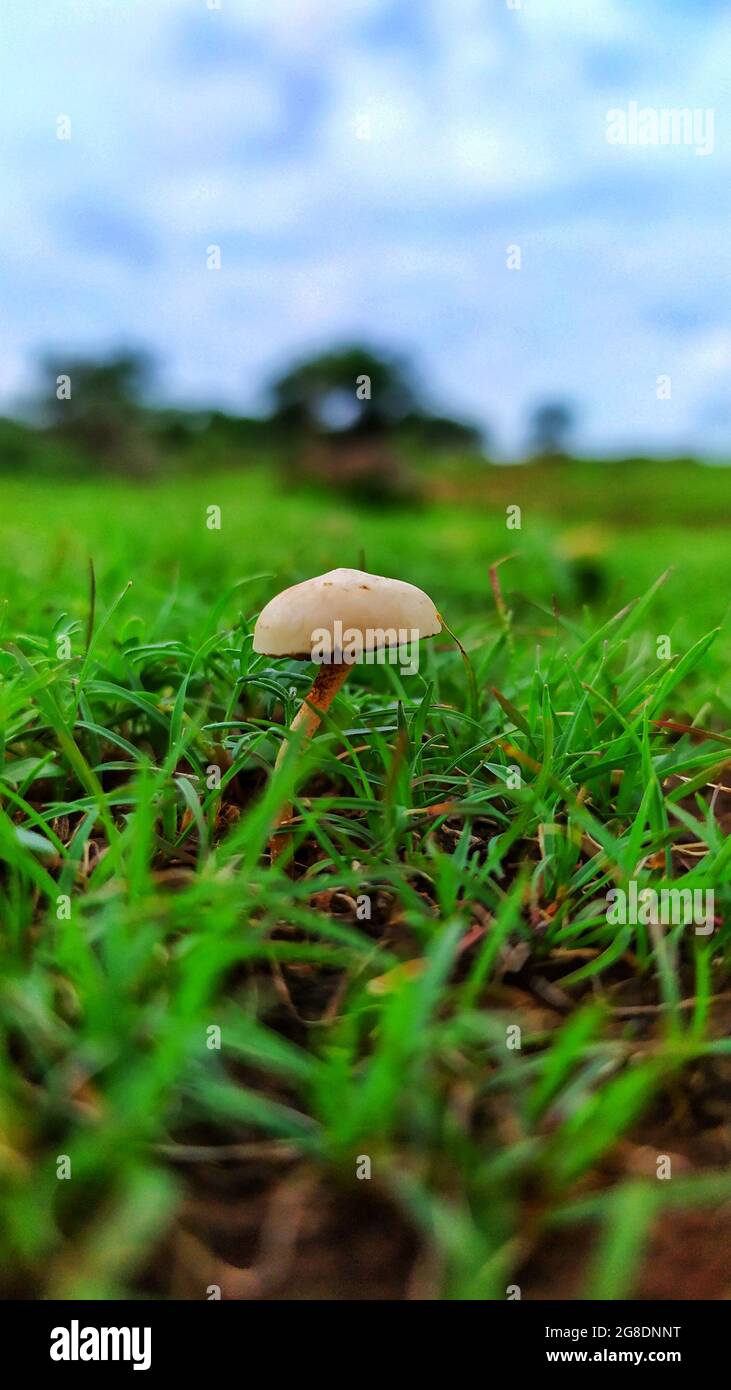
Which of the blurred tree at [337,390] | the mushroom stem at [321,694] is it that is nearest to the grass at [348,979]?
the mushroom stem at [321,694]

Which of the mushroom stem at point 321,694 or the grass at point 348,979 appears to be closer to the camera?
the grass at point 348,979

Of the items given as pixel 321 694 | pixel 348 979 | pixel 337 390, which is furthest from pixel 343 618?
pixel 337 390

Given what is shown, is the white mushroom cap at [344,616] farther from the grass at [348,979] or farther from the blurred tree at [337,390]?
the blurred tree at [337,390]

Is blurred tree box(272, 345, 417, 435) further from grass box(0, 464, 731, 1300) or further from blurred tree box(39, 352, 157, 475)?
grass box(0, 464, 731, 1300)

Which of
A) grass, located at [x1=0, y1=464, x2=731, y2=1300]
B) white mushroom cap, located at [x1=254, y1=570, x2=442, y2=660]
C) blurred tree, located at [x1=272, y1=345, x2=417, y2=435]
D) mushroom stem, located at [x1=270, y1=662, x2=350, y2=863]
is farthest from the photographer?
blurred tree, located at [x1=272, y1=345, x2=417, y2=435]

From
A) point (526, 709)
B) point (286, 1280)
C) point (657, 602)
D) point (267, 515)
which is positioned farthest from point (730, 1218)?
point (267, 515)

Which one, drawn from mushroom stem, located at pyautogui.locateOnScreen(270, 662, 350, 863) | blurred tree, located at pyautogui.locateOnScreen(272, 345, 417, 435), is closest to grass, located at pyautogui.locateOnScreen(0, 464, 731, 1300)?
mushroom stem, located at pyautogui.locateOnScreen(270, 662, 350, 863)
